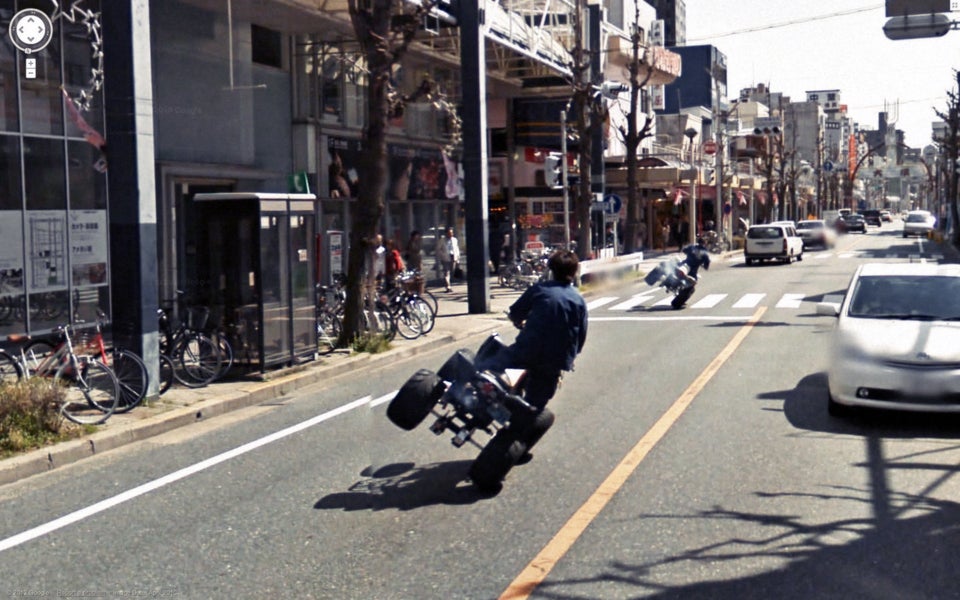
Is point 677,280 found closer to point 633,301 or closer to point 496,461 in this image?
point 633,301

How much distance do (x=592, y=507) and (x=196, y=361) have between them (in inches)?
308

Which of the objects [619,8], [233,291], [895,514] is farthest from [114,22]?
[619,8]

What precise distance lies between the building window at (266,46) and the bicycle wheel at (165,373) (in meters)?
12.8

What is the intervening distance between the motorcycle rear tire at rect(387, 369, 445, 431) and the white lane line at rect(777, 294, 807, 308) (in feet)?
61.4

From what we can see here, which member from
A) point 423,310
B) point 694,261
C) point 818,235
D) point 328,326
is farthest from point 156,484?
point 818,235

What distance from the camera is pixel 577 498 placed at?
8.02 meters

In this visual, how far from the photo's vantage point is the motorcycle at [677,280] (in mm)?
25734

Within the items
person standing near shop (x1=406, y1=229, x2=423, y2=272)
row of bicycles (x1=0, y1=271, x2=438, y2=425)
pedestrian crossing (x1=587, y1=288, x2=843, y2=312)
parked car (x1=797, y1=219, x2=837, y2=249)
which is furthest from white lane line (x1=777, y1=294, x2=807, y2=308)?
parked car (x1=797, y1=219, x2=837, y2=249)

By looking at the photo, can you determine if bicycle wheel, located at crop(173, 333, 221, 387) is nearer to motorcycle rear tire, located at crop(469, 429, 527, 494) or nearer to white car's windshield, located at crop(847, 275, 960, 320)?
motorcycle rear tire, located at crop(469, 429, 527, 494)

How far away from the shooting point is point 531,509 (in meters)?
7.73

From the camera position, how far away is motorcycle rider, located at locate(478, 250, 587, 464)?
799cm

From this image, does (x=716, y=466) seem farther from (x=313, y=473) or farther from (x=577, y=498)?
(x=313, y=473)

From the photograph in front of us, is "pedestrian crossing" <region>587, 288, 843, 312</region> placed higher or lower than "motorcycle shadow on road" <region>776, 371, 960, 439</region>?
higher

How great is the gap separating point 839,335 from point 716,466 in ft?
9.57
